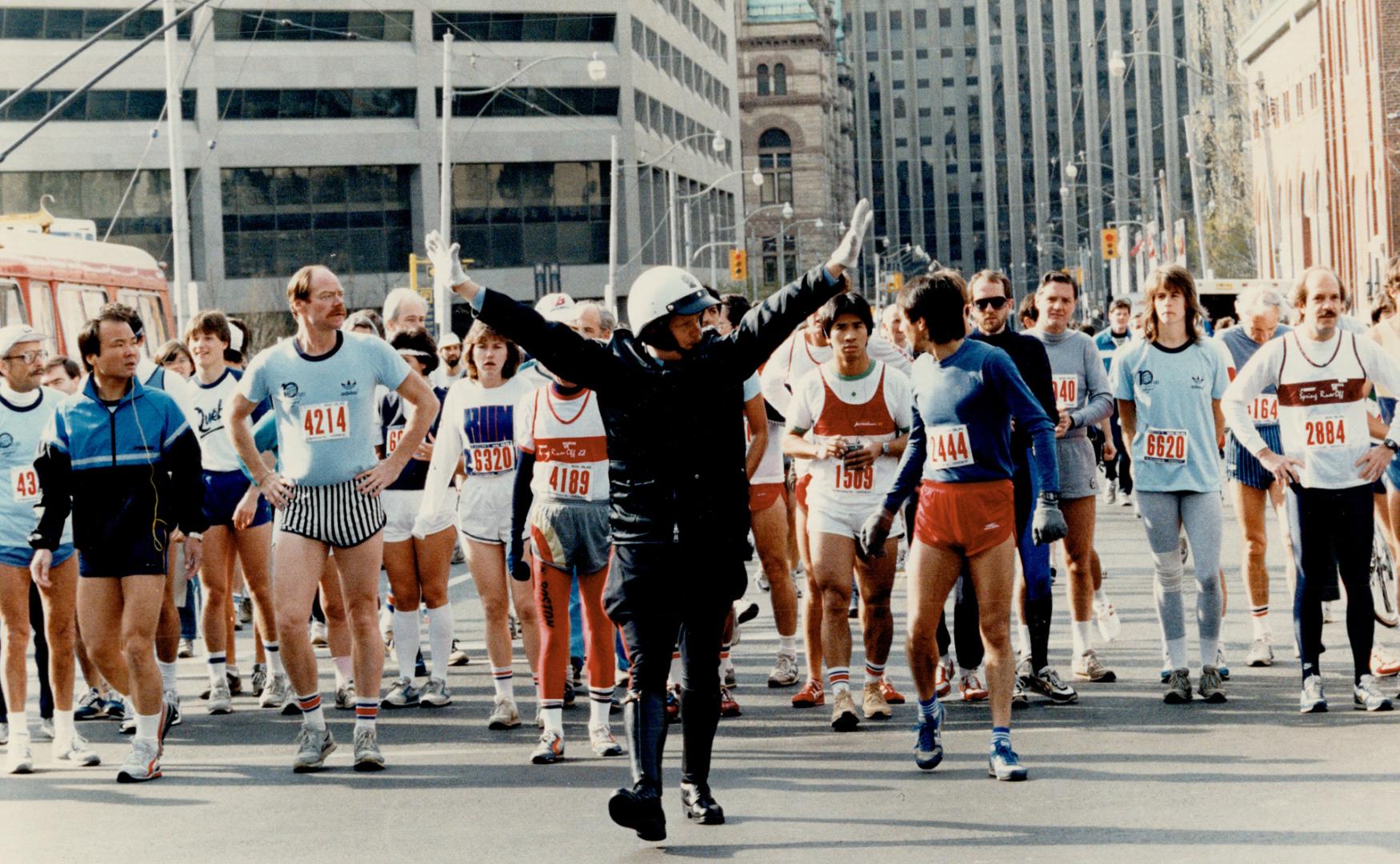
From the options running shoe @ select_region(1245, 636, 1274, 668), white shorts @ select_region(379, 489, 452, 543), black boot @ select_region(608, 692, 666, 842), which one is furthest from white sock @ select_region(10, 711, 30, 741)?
running shoe @ select_region(1245, 636, 1274, 668)

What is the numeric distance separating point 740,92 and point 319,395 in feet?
460

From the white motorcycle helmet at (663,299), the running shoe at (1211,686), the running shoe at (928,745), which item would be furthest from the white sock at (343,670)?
the running shoe at (1211,686)

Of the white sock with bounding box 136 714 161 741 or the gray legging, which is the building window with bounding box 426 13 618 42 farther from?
the white sock with bounding box 136 714 161 741

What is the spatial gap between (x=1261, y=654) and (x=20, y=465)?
20.9ft

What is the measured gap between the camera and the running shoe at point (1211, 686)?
957 cm

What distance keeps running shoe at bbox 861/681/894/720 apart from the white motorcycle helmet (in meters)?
3.13

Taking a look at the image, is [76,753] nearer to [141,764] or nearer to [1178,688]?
[141,764]

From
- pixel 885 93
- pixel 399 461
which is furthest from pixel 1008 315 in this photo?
pixel 885 93

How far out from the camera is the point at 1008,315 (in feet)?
32.0

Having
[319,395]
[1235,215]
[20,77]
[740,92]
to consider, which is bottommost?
[319,395]

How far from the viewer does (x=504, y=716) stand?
9703 mm

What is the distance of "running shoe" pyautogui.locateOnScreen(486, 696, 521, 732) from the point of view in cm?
970

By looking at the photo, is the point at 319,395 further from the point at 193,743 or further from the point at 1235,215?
the point at 1235,215

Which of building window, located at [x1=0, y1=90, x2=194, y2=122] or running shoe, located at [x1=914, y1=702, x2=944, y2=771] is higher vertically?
building window, located at [x1=0, y1=90, x2=194, y2=122]
